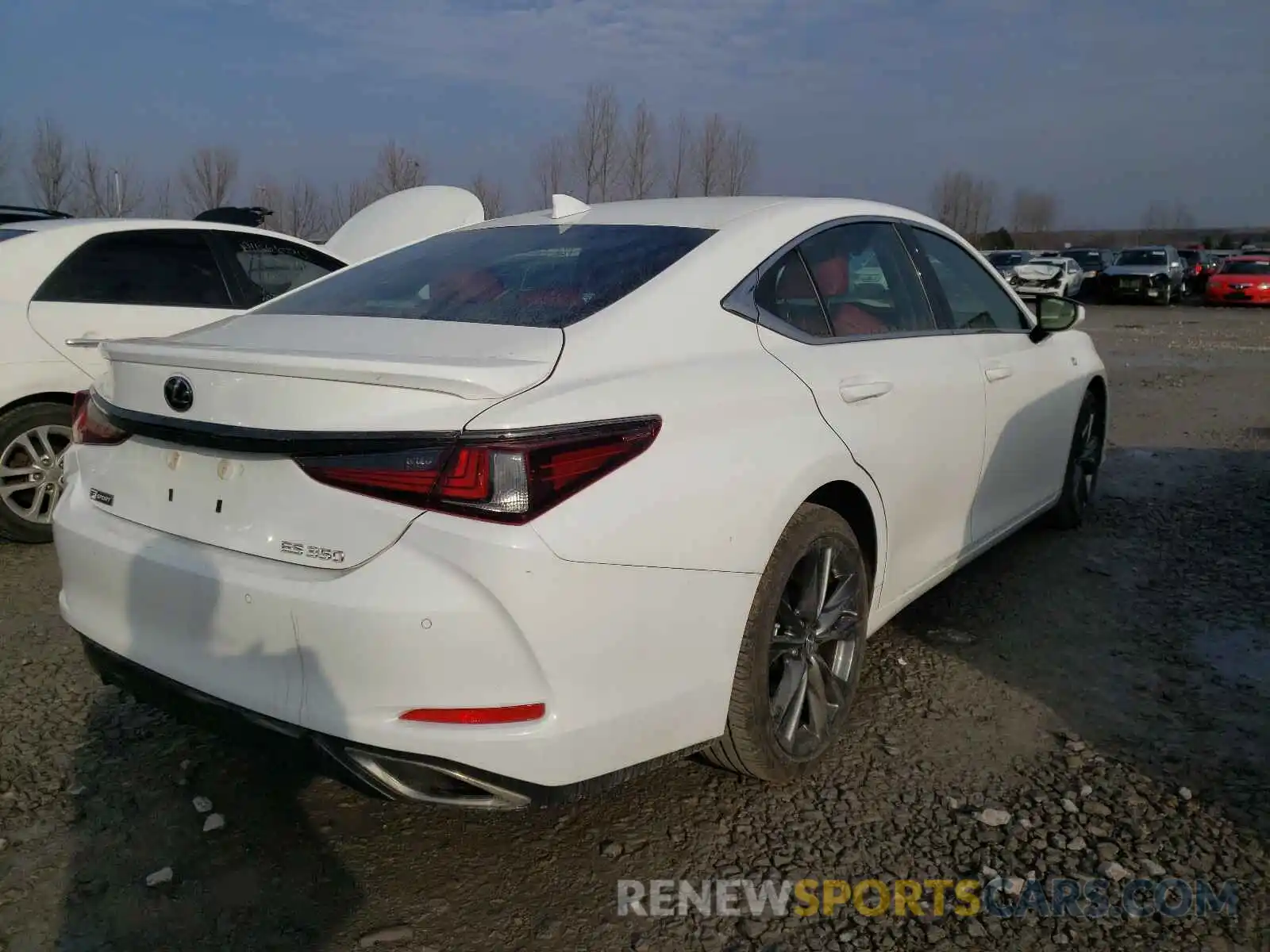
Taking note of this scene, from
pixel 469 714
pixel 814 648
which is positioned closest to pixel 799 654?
pixel 814 648

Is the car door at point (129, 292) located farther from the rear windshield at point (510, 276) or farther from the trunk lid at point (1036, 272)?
the trunk lid at point (1036, 272)

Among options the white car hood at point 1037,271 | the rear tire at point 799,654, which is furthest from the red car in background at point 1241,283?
the rear tire at point 799,654

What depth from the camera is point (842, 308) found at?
3.12 metres

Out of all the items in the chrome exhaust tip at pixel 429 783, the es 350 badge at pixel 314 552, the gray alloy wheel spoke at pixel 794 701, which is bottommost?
the gray alloy wheel spoke at pixel 794 701

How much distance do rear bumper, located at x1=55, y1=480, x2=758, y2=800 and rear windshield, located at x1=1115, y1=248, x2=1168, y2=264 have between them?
31833mm

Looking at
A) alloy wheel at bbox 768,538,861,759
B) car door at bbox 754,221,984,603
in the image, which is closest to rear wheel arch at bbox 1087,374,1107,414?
car door at bbox 754,221,984,603

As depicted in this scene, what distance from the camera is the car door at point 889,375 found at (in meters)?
2.82

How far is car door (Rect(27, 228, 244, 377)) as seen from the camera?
4910mm

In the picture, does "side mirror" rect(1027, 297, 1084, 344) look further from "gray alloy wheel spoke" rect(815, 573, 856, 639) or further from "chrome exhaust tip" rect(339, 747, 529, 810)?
"chrome exhaust tip" rect(339, 747, 529, 810)

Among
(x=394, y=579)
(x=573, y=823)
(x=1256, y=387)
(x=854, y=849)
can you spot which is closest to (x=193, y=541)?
(x=394, y=579)

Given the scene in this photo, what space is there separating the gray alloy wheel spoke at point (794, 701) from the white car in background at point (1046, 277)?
84.7ft

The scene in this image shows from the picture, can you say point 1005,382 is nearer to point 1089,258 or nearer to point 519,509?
point 519,509

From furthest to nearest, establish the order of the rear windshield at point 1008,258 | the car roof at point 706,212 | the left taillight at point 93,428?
the rear windshield at point 1008,258
the car roof at point 706,212
the left taillight at point 93,428

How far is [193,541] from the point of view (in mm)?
2230
